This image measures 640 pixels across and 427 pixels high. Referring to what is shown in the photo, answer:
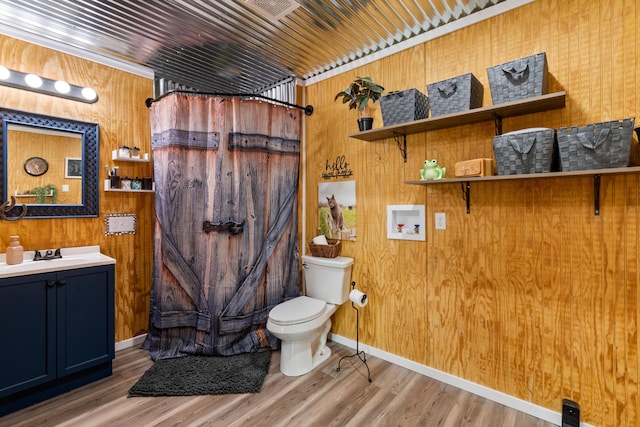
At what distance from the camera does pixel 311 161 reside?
3.01 metres

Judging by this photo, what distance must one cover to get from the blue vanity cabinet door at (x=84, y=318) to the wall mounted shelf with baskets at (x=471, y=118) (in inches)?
86.4

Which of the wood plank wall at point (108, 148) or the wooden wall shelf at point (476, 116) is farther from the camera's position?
the wood plank wall at point (108, 148)

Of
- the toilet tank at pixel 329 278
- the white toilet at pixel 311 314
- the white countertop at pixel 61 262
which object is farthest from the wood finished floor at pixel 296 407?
the white countertop at pixel 61 262

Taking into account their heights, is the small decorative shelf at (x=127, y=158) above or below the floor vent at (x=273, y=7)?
below

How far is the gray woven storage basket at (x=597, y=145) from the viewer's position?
4.52 feet

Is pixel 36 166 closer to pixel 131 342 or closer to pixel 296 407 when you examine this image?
pixel 131 342

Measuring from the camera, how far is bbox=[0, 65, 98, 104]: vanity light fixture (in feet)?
6.85

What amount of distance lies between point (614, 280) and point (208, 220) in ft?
8.84

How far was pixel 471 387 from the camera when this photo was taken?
206cm

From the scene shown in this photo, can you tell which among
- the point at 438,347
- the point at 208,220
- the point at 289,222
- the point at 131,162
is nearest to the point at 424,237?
the point at 438,347

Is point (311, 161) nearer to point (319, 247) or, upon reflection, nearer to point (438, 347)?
point (319, 247)

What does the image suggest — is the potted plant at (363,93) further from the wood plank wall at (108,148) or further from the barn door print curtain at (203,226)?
the wood plank wall at (108,148)

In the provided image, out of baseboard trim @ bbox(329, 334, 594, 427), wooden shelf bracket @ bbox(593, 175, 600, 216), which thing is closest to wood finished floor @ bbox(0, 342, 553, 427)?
baseboard trim @ bbox(329, 334, 594, 427)

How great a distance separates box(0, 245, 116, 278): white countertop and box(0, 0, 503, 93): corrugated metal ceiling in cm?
163
